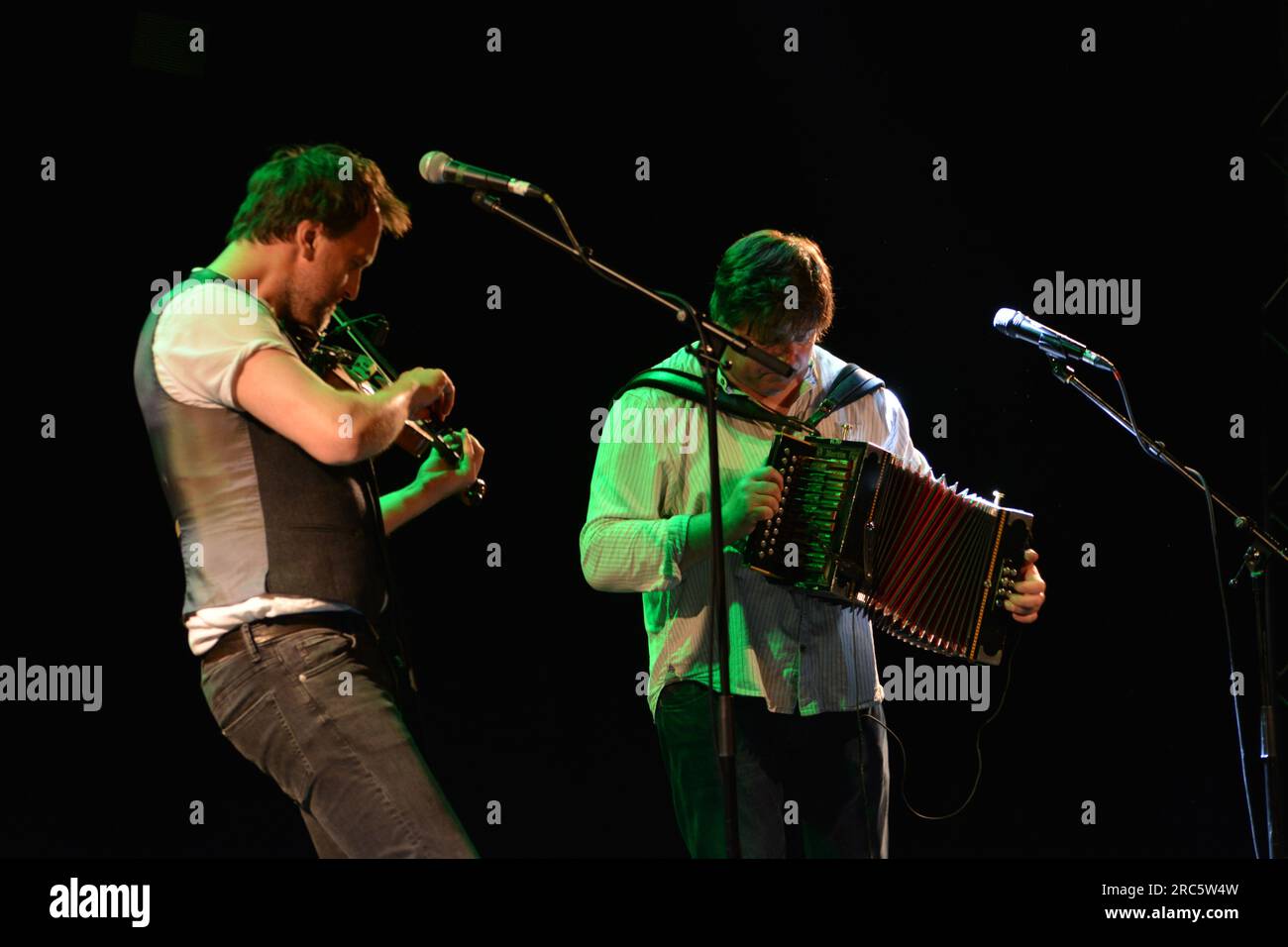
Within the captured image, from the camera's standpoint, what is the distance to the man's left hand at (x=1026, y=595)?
11.1 ft

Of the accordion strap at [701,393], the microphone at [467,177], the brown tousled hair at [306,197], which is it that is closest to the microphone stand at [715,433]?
the microphone at [467,177]

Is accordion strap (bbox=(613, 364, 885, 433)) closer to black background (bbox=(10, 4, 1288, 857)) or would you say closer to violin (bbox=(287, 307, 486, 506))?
violin (bbox=(287, 307, 486, 506))

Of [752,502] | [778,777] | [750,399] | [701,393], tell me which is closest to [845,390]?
[750,399]

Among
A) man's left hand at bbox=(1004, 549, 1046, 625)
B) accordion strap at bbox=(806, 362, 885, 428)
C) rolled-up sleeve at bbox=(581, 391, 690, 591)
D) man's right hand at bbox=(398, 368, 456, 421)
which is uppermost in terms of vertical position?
accordion strap at bbox=(806, 362, 885, 428)

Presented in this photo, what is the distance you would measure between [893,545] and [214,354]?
1623 millimetres

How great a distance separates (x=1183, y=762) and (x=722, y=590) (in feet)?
11.1

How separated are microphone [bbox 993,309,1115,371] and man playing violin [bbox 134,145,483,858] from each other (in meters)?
1.76

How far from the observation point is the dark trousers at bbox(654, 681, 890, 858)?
10.3 ft

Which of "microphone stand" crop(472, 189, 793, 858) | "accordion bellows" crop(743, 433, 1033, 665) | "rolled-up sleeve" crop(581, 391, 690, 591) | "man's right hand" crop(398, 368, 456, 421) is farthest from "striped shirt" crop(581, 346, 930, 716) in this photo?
"man's right hand" crop(398, 368, 456, 421)

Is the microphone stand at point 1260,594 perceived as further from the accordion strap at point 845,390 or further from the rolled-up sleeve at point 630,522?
the rolled-up sleeve at point 630,522

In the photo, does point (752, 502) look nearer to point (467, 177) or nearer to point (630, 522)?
point (630, 522)

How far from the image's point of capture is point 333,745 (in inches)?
99.1
